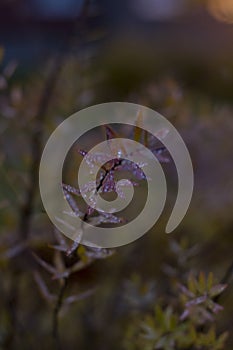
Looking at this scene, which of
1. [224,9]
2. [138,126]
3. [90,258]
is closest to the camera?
[138,126]

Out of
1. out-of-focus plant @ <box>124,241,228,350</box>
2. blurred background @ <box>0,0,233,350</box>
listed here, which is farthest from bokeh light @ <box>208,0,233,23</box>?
out-of-focus plant @ <box>124,241,228,350</box>

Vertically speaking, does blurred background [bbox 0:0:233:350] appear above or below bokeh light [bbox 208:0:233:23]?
below

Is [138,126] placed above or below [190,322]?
above

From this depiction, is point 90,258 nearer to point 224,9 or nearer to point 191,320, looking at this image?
point 191,320

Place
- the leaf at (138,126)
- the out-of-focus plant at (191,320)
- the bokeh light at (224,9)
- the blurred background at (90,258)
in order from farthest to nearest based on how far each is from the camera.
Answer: the bokeh light at (224,9), the blurred background at (90,258), the out-of-focus plant at (191,320), the leaf at (138,126)

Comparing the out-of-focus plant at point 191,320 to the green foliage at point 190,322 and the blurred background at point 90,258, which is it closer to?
the green foliage at point 190,322

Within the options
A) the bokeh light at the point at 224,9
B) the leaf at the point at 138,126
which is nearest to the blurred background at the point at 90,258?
the bokeh light at the point at 224,9

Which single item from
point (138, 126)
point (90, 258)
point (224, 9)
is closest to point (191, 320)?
point (90, 258)

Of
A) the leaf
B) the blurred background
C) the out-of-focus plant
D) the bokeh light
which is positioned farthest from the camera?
the bokeh light

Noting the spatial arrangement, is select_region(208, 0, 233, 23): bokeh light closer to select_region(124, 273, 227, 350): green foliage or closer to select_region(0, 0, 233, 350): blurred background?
select_region(0, 0, 233, 350): blurred background

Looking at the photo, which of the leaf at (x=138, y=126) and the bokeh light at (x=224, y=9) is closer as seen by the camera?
the leaf at (x=138, y=126)

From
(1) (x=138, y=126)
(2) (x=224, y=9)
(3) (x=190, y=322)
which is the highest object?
(1) (x=138, y=126)

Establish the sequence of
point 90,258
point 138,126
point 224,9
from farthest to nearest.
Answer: point 224,9, point 90,258, point 138,126
